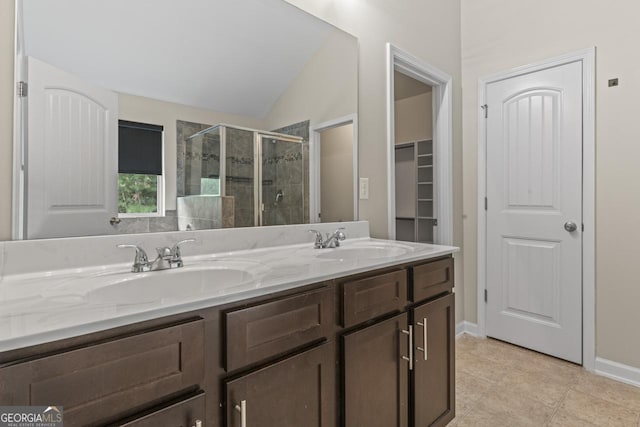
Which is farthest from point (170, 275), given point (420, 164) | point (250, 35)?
point (420, 164)

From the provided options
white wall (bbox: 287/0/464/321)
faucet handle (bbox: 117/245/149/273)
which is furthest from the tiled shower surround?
white wall (bbox: 287/0/464/321)

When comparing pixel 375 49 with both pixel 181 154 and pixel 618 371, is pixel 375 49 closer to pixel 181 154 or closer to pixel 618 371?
pixel 181 154

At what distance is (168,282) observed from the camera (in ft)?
3.58

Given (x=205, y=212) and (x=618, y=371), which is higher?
(x=205, y=212)

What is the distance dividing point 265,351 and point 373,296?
1.56ft

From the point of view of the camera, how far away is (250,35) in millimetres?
1578

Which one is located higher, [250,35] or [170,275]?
[250,35]

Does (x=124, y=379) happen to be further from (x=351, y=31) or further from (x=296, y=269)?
(x=351, y=31)

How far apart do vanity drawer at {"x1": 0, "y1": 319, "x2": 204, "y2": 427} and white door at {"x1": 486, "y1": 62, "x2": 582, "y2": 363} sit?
256cm

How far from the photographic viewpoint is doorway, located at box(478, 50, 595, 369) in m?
2.28

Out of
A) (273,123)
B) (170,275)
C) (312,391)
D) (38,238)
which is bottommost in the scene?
(312,391)

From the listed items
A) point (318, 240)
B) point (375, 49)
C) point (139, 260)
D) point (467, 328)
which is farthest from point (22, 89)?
point (467, 328)

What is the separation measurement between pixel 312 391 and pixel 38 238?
3.17ft

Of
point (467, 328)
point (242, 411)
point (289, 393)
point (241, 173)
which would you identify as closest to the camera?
point (242, 411)
